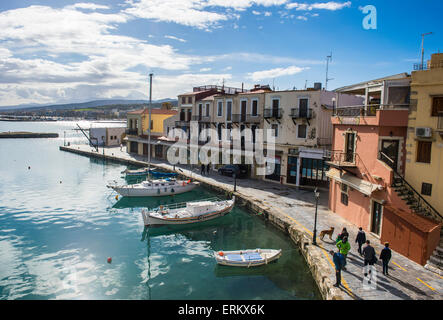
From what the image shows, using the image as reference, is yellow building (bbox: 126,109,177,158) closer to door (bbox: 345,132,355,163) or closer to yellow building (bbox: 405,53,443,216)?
door (bbox: 345,132,355,163)

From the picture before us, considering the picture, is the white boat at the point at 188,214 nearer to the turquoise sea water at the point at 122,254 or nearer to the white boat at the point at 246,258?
the turquoise sea water at the point at 122,254

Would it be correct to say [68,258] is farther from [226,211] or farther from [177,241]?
[226,211]

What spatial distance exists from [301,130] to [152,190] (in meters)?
17.8

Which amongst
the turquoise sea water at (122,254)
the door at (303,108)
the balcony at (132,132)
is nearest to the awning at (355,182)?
the turquoise sea water at (122,254)

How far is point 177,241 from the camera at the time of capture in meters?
23.5

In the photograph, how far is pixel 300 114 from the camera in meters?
33.4

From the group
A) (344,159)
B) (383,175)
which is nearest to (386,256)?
(383,175)

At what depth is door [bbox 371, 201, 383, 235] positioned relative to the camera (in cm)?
1925

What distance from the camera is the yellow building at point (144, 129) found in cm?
5903

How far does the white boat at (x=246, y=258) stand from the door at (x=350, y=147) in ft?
28.4

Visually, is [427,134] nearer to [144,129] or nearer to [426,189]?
[426,189]

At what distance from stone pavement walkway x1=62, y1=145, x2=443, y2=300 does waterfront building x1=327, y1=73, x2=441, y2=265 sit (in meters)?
0.91
